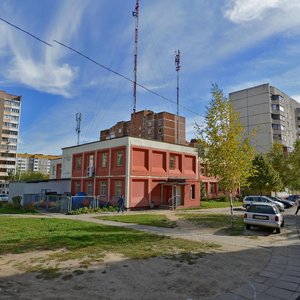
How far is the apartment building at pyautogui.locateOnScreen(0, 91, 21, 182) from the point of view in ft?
342

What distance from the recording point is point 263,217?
1569 centimetres

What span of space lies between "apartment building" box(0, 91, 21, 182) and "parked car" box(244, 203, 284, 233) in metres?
101

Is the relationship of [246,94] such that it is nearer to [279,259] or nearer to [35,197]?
[35,197]

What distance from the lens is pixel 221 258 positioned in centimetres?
927

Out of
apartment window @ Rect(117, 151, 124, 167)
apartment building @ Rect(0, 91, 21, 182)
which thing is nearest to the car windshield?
apartment window @ Rect(117, 151, 124, 167)

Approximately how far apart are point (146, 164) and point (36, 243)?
70.5ft

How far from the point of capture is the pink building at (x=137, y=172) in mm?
30516

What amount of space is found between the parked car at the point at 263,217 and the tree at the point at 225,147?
51.5 inches

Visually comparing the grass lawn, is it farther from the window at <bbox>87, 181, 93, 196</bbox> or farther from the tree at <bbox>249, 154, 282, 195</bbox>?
the tree at <bbox>249, 154, 282, 195</bbox>

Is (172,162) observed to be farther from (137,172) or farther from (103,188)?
(103,188)

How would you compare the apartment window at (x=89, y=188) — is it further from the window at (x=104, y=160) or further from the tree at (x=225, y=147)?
the tree at (x=225, y=147)

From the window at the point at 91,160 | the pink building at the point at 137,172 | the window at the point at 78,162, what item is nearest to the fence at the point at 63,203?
the pink building at the point at 137,172

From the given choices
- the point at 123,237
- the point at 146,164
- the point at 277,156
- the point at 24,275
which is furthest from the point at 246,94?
the point at 24,275

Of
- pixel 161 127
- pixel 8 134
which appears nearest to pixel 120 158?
pixel 161 127
